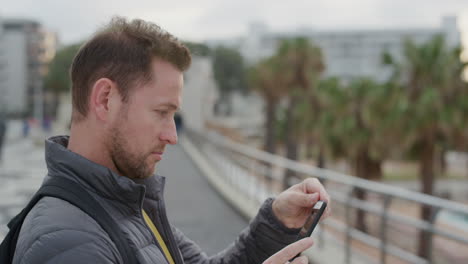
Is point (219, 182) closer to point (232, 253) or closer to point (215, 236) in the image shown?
point (215, 236)

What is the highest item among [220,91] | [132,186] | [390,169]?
[132,186]

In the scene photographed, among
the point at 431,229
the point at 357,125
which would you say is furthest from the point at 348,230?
the point at 357,125

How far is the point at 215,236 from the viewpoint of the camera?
7438 mm

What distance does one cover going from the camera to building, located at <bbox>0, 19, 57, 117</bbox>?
324 feet

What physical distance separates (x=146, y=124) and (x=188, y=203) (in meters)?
9.08

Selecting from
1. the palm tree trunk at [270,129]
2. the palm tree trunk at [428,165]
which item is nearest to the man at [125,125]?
the palm tree trunk at [428,165]

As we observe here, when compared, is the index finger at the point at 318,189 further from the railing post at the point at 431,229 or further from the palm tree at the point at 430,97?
the palm tree at the point at 430,97

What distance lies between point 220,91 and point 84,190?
8760 cm

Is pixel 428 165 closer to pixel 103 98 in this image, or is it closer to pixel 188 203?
pixel 188 203

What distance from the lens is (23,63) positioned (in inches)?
3952

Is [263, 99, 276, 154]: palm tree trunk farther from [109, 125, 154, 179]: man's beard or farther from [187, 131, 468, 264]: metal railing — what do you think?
[109, 125, 154, 179]: man's beard

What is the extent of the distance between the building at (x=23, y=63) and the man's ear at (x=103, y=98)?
327 feet

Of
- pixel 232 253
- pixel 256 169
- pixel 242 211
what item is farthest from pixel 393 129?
pixel 232 253

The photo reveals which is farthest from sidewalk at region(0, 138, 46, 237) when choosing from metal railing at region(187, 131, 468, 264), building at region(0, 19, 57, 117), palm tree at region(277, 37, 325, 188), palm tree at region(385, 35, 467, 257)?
building at region(0, 19, 57, 117)
